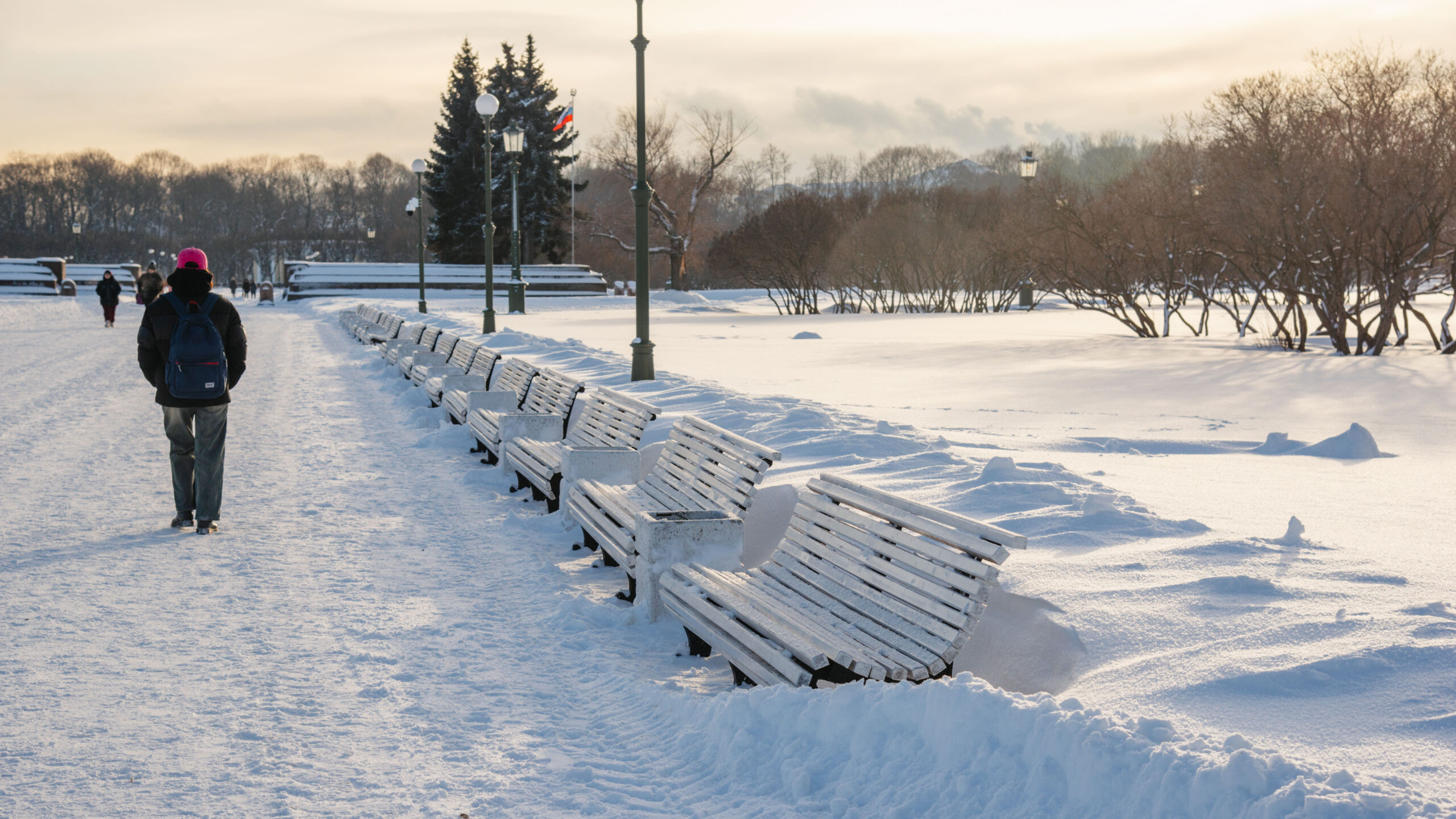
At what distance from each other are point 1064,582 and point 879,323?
28.4 metres

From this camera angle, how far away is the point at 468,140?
219ft

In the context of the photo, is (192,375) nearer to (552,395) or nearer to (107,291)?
(552,395)

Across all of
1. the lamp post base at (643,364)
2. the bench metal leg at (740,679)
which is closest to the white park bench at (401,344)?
the lamp post base at (643,364)

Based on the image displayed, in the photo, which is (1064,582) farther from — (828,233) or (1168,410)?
(828,233)

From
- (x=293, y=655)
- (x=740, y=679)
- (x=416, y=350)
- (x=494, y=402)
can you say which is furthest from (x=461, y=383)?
(x=740, y=679)

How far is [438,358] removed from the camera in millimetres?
16953

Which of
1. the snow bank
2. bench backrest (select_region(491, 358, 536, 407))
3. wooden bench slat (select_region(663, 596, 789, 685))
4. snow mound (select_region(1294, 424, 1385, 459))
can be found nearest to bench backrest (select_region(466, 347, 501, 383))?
bench backrest (select_region(491, 358, 536, 407))

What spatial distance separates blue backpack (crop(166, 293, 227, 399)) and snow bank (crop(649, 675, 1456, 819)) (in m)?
4.50

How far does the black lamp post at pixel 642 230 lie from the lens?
14805mm

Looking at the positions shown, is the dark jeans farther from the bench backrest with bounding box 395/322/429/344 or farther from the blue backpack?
the bench backrest with bounding box 395/322/429/344

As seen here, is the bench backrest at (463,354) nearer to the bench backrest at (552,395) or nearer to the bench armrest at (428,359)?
the bench armrest at (428,359)

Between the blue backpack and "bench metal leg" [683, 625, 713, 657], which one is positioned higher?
the blue backpack

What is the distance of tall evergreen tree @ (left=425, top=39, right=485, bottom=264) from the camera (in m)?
66.2

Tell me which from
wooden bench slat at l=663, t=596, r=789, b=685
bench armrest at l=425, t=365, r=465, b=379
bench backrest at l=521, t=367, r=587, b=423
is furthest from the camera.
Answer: bench armrest at l=425, t=365, r=465, b=379
